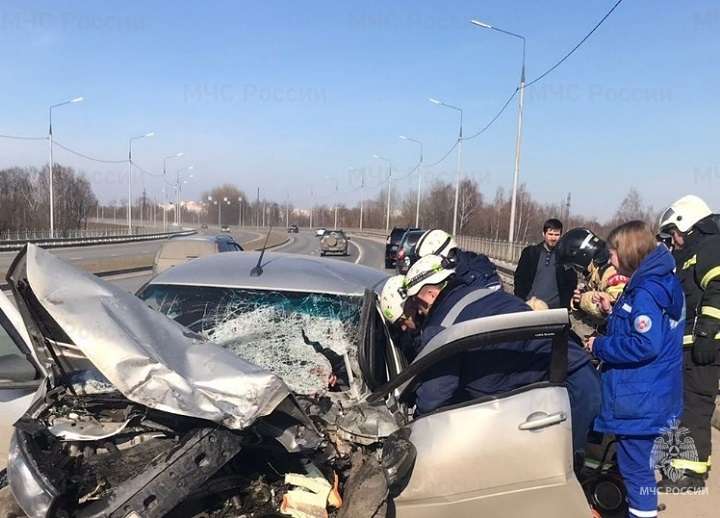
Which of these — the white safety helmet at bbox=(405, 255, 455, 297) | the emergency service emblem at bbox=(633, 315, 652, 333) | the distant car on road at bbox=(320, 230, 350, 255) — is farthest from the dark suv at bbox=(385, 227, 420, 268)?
the white safety helmet at bbox=(405, 255, 455, 297)

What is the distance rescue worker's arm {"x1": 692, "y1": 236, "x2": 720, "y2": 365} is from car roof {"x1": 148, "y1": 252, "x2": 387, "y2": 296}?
212cm

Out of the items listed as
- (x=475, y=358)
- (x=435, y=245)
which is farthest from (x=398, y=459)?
(x=435, y=245)

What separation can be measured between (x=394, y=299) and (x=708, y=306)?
225cm

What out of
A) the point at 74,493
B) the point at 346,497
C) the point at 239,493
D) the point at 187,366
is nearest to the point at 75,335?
the point at 187,366

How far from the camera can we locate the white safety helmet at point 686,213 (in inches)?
153

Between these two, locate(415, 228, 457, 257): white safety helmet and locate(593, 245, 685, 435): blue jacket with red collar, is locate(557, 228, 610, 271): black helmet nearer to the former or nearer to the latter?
locate(593, 245, 685, 435): blue jacket with red collar

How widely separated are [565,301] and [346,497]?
4.78 meters

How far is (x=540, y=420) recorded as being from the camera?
211 centimetres

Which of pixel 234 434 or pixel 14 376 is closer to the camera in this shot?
pixel 234 434

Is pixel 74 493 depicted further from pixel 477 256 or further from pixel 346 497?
pixel 477 256

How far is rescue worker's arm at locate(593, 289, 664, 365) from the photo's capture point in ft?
9.34

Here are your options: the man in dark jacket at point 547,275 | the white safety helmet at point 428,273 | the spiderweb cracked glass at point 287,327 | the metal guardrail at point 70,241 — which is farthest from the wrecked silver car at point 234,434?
the metal guardrail at point 70,241

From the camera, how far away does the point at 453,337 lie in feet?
7.23

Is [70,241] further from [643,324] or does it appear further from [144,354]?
[643,324]
